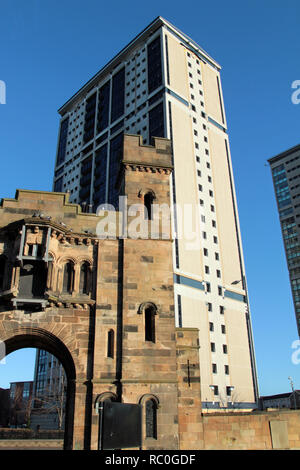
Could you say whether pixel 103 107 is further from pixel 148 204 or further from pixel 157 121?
pixel 148 204

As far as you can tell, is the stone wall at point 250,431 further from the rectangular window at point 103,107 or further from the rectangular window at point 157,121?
the rectangular window at point 103,107

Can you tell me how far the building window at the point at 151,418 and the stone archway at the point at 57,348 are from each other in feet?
10.9

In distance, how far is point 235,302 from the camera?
279 ft

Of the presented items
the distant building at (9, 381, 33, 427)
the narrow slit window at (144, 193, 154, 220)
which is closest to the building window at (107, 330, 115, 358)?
the narrow slit window at (144, 193, 154, 220)

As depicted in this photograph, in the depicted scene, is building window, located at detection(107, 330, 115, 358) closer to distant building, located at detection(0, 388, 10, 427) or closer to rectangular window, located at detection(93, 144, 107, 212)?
rectangular window, located at detection(93, 144, 107, 212)

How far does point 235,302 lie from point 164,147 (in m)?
66.8

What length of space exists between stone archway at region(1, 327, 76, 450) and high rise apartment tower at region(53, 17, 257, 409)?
53.5 metres

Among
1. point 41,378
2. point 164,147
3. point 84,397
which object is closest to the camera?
point 84,397

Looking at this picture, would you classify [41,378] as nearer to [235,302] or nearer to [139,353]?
[235,302]

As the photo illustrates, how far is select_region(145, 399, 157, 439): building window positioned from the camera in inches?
691

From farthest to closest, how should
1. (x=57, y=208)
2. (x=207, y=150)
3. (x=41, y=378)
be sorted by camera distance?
(x=41, y=378), (x=207, y=150), (x=57, y=208)

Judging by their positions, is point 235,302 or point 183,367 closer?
point 183,367

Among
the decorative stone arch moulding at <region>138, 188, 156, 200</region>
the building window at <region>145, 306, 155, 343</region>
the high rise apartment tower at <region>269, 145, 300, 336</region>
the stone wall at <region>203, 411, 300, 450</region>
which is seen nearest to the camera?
the stone wall at <region>203, 411, 300, 450</region>

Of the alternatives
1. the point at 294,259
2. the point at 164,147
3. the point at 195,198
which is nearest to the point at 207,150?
the point at 195,198
